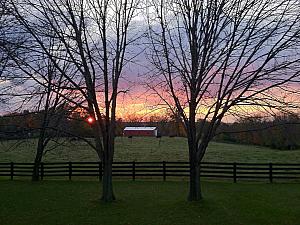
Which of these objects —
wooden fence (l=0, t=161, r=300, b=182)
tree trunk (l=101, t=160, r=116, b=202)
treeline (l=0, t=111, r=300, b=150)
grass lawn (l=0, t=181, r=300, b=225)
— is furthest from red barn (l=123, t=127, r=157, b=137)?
tree trunk (l=101, t=160, r=116, b=202)

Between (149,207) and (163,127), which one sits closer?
(149,207)

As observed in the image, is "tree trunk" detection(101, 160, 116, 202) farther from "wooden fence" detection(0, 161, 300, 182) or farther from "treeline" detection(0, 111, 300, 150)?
→ "wooden fence" detection(0, 161, 300, 182)

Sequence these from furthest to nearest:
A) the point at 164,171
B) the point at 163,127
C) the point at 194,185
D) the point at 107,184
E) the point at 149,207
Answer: the point at 164,171 → the point at 163,127 → the point at 107,184 → the point at 194,185 → the point at 149,207

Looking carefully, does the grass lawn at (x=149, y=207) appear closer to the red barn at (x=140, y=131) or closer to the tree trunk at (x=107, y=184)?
the tree trunk at (x=107, y=184)

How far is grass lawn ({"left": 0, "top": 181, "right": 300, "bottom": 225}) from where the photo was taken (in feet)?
35.5

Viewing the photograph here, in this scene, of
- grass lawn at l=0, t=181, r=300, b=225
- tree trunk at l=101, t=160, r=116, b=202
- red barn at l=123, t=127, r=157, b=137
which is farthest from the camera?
red barn at l=123, t=127, r=157, b=137

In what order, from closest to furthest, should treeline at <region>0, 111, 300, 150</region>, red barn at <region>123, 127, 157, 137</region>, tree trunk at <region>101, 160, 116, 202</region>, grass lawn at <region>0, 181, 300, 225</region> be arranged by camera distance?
grass lawn at <region>0, 181, 300, 225</region>
treeline at <region>0, 111, 300, 150</region>
tree trunk at <region>101, 160, 116, 202</region>
red barn at <region>123, 127, 157, 137</region>

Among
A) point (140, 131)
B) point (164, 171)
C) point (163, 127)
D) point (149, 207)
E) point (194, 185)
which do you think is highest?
point (140, 131)

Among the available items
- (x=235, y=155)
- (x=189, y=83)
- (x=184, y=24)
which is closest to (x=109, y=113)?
(x=189, y=83)

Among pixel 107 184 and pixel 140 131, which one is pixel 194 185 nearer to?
pixel 107 184

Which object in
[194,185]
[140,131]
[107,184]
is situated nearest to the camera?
[194,185]

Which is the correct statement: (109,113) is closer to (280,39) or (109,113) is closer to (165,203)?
(165,203)

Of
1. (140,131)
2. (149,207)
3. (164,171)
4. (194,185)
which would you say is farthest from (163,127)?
(140,131)

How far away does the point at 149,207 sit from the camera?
42.3 feet
